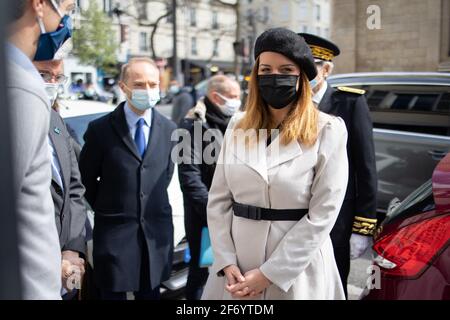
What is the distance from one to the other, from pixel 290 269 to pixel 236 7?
18.9 meters

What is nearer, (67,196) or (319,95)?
(67,196)

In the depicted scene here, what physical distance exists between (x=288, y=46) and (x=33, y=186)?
135 centimetres

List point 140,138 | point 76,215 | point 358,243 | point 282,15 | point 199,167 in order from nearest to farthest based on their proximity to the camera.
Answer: point 76,215 → point 358,243 → point 140,138 → point 199,167 → point 282,15

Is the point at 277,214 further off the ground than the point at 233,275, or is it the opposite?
the point at 277,214

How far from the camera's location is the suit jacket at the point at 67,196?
233 cm

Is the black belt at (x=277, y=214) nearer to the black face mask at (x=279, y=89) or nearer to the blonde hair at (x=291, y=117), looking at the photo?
the blonde hair at (x=291, y=117)

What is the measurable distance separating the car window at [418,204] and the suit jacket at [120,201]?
1.41m

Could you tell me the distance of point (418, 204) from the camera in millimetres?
2227

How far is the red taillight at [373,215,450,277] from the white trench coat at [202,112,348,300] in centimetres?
27

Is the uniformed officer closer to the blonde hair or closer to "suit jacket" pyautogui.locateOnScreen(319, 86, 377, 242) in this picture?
"suit jacket" pyautogui.locateOnScreen(319, 86, 377, 242)

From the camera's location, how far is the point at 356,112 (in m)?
2.78

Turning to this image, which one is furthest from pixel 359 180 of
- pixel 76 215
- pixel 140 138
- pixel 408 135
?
pixel 408 135

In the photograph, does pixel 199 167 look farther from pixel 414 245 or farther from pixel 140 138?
pixel 414 245
